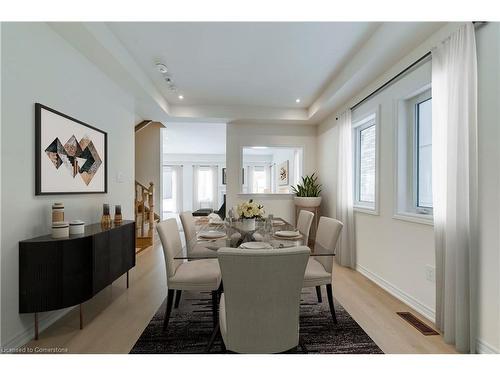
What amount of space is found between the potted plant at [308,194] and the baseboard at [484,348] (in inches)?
121

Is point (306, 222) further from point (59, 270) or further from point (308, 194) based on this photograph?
point (59, 270)

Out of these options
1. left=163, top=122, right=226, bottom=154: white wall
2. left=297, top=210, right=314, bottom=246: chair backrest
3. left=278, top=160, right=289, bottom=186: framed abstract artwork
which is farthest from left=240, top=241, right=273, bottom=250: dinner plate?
left=278, top=160, right=289, bottom=186: framed abstract artwork

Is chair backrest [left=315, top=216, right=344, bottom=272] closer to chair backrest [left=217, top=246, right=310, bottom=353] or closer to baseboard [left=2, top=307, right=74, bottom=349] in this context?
chair backrest [left=217, top=246, right=310, bottom=353]

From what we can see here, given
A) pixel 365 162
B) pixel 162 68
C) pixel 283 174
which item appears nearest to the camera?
pixel 162 68

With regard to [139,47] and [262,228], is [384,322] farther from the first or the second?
[139,47]

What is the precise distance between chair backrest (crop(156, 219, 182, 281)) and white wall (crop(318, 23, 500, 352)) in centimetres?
228

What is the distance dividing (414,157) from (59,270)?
135 inches

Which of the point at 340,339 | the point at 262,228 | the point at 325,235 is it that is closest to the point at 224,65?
the point at 262,228

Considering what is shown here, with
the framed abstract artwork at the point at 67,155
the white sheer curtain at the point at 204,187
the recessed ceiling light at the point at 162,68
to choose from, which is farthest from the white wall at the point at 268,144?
the white sheer curtain at the point at 204,187

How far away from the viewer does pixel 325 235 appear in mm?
2330

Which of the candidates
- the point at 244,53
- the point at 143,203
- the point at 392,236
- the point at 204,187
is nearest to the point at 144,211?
the point at 143,203

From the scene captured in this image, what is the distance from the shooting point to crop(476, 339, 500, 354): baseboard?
1.65 metres

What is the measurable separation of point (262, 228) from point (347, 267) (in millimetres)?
1938

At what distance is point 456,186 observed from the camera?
1830 mm
